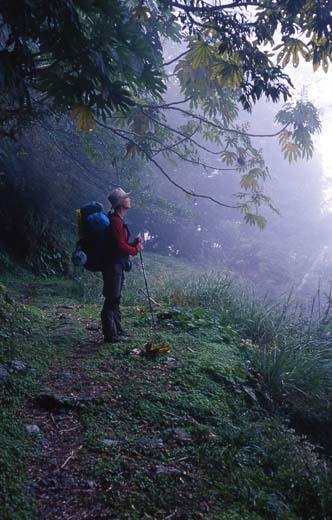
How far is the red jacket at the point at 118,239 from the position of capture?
511cm

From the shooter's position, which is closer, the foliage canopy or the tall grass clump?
the foliage canopy

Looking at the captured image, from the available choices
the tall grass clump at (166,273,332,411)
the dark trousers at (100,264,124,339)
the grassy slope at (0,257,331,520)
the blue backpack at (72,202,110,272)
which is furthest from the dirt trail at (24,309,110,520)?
the tall grass clump at (166,273,332,411)

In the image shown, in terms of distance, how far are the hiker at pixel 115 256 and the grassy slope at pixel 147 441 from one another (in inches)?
11.8

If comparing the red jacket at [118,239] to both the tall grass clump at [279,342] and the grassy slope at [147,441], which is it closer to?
the grassy slope at [147,441]

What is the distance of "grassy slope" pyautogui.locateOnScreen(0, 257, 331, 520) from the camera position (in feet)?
8.51

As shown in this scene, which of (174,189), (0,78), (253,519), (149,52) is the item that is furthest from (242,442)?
(174,189)

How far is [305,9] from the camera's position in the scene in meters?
4.48

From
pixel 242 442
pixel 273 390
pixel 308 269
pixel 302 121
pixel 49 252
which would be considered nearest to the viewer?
pixel 242 442

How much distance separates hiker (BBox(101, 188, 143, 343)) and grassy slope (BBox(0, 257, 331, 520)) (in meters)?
0.30

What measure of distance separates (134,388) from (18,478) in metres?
1.52

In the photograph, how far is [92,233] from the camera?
506cm

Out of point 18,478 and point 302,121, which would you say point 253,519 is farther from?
point 302,121

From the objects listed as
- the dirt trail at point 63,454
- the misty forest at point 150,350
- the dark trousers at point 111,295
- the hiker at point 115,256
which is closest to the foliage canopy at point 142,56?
the misty forest at point 150,350

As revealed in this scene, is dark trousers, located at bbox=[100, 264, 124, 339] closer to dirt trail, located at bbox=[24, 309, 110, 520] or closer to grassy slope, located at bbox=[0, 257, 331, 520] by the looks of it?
grassy slope, located at bbox=[0, 257, 331, 520]
